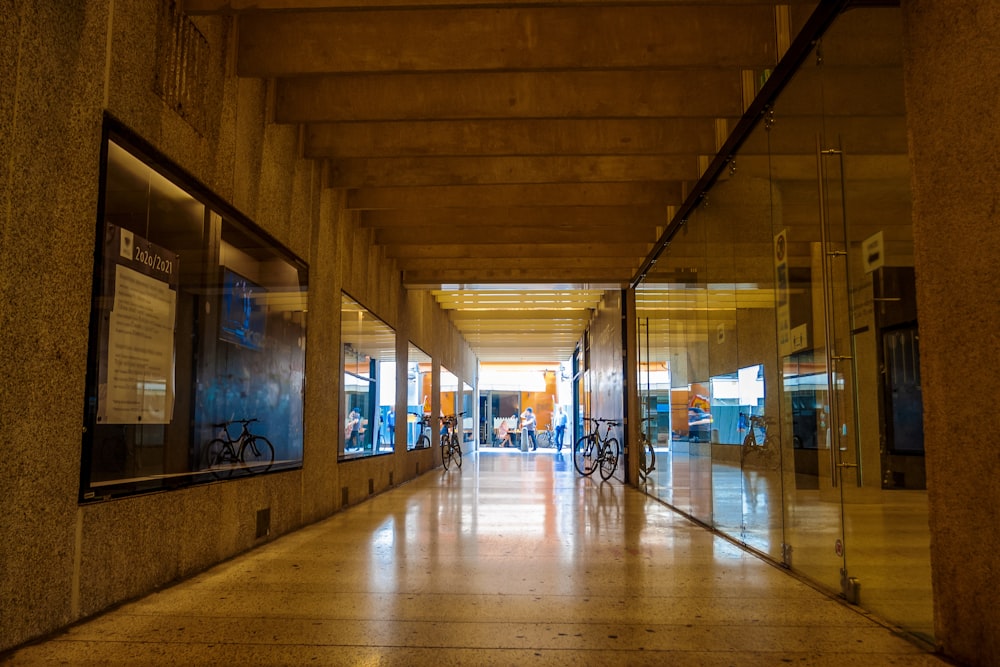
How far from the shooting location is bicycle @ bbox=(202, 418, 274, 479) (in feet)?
15.1

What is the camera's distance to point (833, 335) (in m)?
3.81

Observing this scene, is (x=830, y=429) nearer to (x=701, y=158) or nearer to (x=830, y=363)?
(x=830, y=363)

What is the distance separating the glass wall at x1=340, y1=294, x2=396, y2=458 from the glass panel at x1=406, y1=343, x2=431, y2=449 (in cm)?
126

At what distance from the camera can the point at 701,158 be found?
6512 millimetres

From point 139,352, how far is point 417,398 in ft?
28.7

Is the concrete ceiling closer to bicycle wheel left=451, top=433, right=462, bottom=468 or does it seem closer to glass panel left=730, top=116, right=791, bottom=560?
glass panel left=730, top=116, right=791, bottom=560

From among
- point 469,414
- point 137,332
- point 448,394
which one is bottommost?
point 469,414

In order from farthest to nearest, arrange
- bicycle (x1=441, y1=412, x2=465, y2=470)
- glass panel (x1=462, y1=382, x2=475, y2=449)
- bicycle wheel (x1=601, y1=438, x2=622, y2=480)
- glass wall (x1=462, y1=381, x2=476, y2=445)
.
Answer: glass wall (x1=462, y1=381, x2=476, y2=445) < glass panel (x1=462, y1=382, x2=475, y2=449) < bicycle (x1=441, y1=412, x2=465, y2=470) < bicycle wheel (x1=601, y1=438, x2=622, y2=480)

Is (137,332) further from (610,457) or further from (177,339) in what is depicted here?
(610,457)

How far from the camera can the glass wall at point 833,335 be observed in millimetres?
3521

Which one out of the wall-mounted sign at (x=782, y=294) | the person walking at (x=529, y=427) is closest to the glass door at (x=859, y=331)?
the wall-mounted sign at (x=782, y=294)

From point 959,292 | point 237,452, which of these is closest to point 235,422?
point 237,452

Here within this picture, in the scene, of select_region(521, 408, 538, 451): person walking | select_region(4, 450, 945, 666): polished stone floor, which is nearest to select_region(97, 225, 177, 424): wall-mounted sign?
select_region(4, 450, 945, 666): polished stone floor

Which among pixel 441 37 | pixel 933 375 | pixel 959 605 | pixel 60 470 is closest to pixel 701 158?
pixel 441 37
